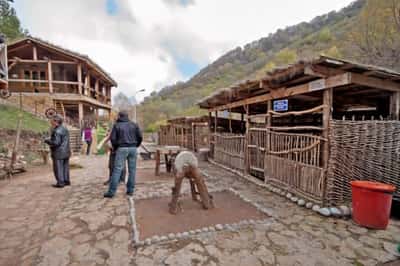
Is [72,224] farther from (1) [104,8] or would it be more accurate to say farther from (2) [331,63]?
(1) [104,8]

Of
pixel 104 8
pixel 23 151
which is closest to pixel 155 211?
pixel 23 151

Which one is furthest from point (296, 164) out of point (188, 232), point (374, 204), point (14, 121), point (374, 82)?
point (14, 121)

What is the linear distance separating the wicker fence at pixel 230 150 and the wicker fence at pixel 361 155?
8.99 feet

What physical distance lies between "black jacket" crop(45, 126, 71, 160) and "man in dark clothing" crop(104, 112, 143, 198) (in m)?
1.49

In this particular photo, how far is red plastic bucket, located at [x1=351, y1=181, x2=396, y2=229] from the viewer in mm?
2799

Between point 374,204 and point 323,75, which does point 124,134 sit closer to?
point 323,75

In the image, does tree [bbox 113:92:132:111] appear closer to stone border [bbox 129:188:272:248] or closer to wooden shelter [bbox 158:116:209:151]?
stone border [bbox 129:188:272:248]

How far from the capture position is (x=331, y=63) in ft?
10.3

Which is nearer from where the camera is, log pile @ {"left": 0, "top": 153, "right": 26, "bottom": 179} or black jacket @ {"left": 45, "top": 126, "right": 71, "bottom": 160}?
black jacket @ {"left": 45, "top": 126, "right": 71, "bottom": 160}

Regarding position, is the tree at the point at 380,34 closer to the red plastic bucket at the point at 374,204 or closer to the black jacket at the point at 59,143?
the red plastic bucket at the point at 374,204

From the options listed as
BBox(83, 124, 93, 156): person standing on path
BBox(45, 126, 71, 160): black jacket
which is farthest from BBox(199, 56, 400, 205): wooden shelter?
BBox(83, 124, 93, 156): person standing on path

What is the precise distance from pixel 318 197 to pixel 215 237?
6.77 ft

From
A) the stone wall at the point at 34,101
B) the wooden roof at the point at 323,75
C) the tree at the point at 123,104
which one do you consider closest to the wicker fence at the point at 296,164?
the wooden roof at the point at 323,75

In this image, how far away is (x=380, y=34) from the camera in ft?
27.9
